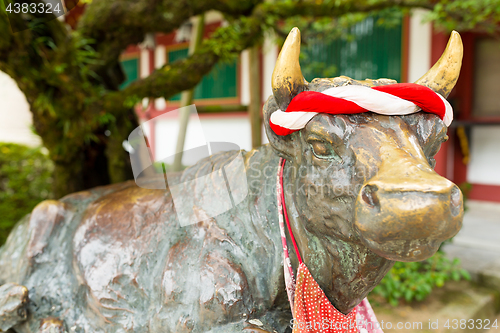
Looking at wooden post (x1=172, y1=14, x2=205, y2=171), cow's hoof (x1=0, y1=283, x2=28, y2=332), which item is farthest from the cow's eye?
cow's hoof (x1=0, y1=283, x2=28, y2=332)

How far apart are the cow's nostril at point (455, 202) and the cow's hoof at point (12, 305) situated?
156 cm

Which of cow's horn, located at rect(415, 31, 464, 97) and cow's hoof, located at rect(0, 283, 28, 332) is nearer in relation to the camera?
cow's horn, located at rect(415, 31, 464, 97)

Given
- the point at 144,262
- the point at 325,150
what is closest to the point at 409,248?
the point at 325,150

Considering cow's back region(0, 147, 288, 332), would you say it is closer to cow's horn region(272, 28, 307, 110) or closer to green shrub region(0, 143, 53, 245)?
cow's horn region(272, 28, 307, 110)

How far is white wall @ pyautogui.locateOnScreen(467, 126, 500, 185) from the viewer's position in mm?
6066

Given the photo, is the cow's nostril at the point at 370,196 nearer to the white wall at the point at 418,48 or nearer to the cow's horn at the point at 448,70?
the cow's horn at the point at 448,70

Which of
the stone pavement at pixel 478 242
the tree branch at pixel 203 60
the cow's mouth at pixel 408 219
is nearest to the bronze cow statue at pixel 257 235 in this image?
the cow's mouth at pixel 408 219

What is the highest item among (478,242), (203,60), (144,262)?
(203,60)

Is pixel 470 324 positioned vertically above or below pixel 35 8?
below

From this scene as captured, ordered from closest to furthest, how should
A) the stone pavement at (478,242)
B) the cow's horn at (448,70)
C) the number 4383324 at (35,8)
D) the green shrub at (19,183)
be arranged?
1. the cow's horn at (448,70)
2. the number 4383324 at (35,8)
3. the green shrub at (19,183)
4. the stone pavement at (478,242)

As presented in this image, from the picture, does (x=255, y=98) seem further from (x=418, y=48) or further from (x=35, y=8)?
(x=418, y=48)

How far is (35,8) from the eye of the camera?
2377mm

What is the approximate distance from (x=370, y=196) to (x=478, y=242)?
427 centimetres

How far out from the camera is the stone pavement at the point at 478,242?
3.59 meters
